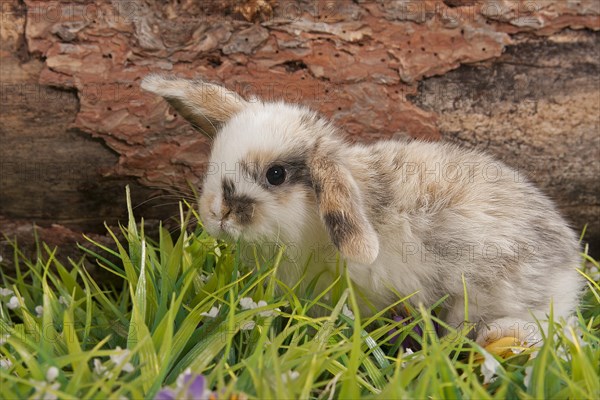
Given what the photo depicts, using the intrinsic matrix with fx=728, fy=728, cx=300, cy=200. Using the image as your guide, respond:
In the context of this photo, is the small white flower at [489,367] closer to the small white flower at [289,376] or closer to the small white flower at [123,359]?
the small white flower at [289,376]

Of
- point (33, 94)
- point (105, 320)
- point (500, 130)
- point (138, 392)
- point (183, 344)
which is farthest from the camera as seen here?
point (500, 130)

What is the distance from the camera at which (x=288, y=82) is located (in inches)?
124

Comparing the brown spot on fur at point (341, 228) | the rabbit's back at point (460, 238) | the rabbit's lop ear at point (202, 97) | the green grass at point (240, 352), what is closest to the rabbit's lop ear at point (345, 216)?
the brown spot on fur at point (341, 228)

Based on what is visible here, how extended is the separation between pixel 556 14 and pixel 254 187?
1664mm

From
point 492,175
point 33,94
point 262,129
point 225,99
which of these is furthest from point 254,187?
point 33,94

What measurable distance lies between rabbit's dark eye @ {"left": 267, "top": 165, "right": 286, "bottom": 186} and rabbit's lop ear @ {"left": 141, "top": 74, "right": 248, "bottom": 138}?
1.20ft

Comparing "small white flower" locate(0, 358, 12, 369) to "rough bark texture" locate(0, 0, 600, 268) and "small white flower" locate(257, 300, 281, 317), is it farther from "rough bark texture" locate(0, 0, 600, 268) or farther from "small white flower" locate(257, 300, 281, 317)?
"rough bark texture" locate(0, 0, 600, 268)

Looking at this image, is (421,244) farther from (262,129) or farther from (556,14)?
(556,14)

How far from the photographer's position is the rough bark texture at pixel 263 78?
305cm

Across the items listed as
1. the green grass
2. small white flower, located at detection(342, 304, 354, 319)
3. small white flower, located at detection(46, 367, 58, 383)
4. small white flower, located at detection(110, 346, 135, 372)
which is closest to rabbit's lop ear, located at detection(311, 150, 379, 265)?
the green grass

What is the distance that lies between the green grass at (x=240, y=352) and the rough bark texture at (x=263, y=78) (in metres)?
0.58

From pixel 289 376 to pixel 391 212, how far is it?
31.6 inches

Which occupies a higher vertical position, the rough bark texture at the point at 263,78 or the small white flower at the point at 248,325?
the rough bark texture at the point at 263,78

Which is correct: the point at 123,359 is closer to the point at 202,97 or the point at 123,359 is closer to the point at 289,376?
the point at 289,376
